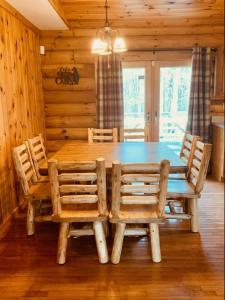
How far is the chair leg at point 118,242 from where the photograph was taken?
7.30 feet

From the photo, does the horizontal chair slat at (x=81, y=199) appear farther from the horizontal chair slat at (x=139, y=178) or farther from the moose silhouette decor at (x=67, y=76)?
the moose silhouette decor at (x=67, y=76)

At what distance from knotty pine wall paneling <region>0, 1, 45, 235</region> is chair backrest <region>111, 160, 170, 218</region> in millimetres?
1372

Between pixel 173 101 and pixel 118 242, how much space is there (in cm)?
300

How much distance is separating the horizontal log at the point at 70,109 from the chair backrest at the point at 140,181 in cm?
261

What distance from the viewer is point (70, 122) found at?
4.59 metres

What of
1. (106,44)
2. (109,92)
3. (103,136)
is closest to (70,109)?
(109,92)

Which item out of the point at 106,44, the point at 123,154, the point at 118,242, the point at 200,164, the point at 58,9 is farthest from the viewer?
the point at 58,9

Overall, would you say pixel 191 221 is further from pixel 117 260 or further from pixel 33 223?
pixel 33 223

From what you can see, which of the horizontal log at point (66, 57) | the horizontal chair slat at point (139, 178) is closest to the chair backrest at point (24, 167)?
the horizontal chair slat at point (139, 178)

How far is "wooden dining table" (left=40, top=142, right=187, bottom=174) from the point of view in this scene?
2523mm

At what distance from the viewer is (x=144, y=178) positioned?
201 centimetres

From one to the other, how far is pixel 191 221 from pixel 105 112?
2317mm

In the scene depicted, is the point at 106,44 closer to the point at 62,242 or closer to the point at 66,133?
the point at 62,242

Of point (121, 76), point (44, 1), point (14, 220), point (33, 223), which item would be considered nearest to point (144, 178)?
point (33, 223)
